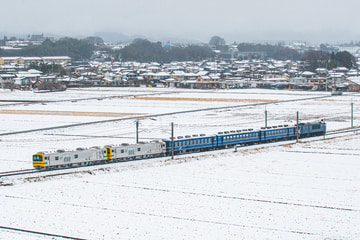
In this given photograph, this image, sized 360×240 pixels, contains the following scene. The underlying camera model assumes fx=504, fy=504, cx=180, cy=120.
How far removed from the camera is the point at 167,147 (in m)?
33.3

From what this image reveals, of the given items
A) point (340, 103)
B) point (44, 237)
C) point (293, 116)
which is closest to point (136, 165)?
point (44, 237)

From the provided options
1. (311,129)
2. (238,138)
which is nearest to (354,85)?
(311,129)

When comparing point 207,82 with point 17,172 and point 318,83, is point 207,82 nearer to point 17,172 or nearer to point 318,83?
point 318,83

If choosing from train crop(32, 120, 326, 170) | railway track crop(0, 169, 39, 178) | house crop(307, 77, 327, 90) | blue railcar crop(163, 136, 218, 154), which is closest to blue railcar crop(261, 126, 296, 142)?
train crop(32, 120, 326, 170)

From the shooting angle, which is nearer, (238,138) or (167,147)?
(167,147)

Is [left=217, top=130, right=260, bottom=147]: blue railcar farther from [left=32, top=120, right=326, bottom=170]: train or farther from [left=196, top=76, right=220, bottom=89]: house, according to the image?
[left=196, top=76, right=220, bottom=89]: house

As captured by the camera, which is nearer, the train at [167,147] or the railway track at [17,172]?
the railway track at [17,172]

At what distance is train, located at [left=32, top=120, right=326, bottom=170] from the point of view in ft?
95.1

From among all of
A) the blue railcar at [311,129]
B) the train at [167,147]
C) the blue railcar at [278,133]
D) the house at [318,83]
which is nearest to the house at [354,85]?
the house at [318,83]

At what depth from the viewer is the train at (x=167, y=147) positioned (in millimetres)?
28995

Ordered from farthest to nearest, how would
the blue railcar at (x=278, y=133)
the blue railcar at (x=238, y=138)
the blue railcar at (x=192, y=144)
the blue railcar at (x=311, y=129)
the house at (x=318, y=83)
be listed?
the house at (x=318, y=83), the blue railcar at (x=311, y=129), the blue railcar at (x=278, y=133), the blue railcar at (x=238, y=138), the blue railcar at (x=192, y=144)

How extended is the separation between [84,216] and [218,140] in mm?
17133

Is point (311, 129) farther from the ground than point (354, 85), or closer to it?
closer to it

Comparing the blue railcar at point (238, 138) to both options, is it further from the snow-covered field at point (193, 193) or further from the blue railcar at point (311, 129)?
the blue railcar at point (311, 129)
